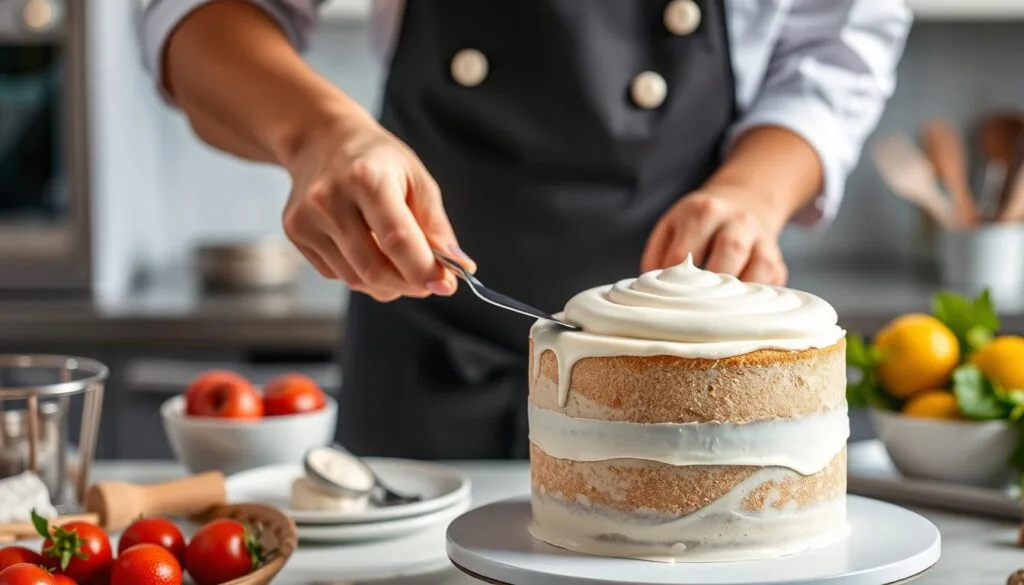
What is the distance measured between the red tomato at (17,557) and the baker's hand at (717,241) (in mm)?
561

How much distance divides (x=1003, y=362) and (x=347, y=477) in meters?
0.58

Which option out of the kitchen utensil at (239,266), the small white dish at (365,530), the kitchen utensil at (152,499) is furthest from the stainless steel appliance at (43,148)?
the small white dish at (365,530)

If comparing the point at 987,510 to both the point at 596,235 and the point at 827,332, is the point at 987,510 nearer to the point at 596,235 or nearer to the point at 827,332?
the point at 827,332

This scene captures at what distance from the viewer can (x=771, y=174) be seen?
1346 millimetres

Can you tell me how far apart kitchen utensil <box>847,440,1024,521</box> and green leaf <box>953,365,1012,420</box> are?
0.06 meters

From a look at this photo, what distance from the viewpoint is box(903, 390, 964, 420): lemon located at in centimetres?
123

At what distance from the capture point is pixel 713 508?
0.84 meters

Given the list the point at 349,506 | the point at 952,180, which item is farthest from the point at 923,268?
the point at 349,506

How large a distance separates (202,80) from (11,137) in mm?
1337

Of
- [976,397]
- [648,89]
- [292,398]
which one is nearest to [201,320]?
[292,398]

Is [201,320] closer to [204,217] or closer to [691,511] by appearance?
[204,217]

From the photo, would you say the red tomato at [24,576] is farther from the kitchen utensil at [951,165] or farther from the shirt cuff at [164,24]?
the kitchen utensil at [951,165]

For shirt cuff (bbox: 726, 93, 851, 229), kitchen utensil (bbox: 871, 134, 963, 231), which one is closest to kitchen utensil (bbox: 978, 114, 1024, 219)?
kitchen utensil (bbox: 871, 134, 963, 231)

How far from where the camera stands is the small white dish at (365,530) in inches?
41.5
